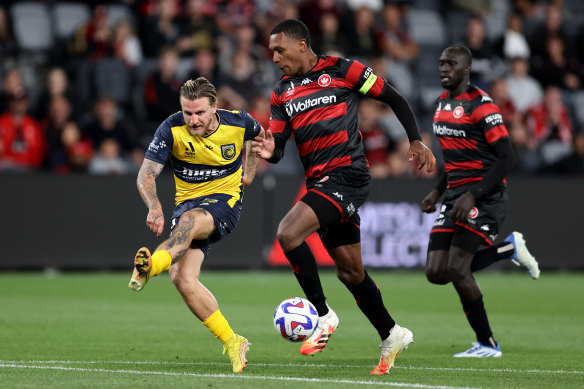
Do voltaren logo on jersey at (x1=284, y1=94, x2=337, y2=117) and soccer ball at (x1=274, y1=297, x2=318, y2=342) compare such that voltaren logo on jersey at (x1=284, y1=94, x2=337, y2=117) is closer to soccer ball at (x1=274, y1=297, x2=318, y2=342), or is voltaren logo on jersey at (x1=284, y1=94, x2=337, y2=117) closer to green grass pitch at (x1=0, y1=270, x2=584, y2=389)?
soccer ball at (x1=274, y1=297, x2=318, y2=342)

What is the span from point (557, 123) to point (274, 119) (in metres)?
11.7

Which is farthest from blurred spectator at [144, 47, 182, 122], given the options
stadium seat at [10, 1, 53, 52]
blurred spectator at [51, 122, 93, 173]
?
stadium seat at [10, 1, 53, 52]

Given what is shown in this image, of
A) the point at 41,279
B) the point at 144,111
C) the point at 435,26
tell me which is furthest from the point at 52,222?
the point at 435,26

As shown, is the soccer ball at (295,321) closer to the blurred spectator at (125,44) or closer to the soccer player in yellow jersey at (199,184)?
the soccer player in yellow jersey at (199,184)

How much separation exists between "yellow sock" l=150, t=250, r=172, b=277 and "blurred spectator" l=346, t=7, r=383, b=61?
502 inches

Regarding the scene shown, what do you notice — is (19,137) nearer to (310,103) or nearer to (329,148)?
(310,103)

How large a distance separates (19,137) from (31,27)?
3.24m

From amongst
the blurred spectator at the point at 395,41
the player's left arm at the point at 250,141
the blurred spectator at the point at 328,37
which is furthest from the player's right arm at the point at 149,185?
the blurred spectator at the point at 395,41

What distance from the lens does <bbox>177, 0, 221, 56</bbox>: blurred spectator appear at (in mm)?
17938

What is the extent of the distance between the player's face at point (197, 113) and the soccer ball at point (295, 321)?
1.44m

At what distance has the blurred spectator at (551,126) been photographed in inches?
723

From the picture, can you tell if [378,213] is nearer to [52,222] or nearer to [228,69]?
[228,69]

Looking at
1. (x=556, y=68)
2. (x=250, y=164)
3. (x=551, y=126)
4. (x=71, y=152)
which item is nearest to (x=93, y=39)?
(x=71, y=152)

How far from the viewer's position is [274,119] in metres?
7.98
